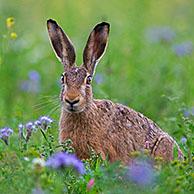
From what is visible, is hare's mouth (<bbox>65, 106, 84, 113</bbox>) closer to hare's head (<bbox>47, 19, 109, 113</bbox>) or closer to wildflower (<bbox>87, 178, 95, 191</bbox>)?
hare's head (<bbox>47, 19, 109, 113</bbox>)

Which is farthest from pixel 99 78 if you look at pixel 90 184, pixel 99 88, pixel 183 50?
pixel 90 184

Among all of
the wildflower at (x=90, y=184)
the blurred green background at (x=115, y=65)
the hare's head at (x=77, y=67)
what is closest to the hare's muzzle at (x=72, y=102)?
the hare's head at (x=77, y=67)

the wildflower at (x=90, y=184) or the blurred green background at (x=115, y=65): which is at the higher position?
the blurred green background at (x=115, y=65)

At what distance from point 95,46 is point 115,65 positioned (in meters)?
3.35

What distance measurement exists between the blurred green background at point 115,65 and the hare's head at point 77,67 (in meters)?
0.47

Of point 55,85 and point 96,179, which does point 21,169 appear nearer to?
point 96,179

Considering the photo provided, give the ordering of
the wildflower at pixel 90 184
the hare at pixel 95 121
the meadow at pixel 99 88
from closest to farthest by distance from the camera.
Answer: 1. the meadow at pixel 99 88
2. the wildflower at pixel 90 184
3. the hare at pixel 95 121

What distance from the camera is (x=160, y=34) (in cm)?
1138

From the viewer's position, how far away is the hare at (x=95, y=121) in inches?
261

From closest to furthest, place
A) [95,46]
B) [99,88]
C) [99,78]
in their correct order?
[95,46] < [99,88] < [99,78]

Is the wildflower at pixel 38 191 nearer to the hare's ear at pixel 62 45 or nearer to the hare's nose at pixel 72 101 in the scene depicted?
the hare's nose at pixel 72 101

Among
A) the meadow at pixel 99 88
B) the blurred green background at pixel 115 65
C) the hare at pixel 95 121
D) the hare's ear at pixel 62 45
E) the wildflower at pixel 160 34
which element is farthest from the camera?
the wildflower at pixel 160 34

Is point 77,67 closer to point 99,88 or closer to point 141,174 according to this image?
point 99,88

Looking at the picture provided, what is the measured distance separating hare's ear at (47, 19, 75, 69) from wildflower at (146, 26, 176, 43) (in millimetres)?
4206
